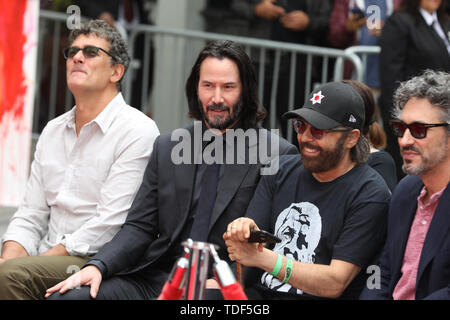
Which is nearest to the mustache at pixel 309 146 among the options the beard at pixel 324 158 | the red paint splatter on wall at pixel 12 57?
the beard at pixel 324 158

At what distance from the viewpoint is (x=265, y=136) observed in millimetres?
4465

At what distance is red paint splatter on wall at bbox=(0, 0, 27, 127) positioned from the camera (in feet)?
20.0

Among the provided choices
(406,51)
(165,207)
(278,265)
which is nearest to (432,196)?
(278,265)

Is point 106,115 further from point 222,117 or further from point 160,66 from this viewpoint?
point 160,66

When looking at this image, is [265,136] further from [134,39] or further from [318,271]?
[134,39]

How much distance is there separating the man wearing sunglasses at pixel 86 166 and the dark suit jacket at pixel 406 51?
2.33m

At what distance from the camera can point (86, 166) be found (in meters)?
4.64

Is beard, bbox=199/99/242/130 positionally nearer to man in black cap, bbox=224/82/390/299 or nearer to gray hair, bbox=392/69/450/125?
man in black cap, bbox=224/82/390/299

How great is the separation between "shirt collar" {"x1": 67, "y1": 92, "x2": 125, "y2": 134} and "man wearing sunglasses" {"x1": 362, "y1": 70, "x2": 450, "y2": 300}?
170 centimetres

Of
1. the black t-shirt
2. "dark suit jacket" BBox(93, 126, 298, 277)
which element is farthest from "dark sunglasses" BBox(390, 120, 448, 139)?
"dark suit jacket" BBox(93, 126, 298, 277)

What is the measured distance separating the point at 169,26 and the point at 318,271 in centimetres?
522

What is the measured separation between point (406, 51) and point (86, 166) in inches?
115
